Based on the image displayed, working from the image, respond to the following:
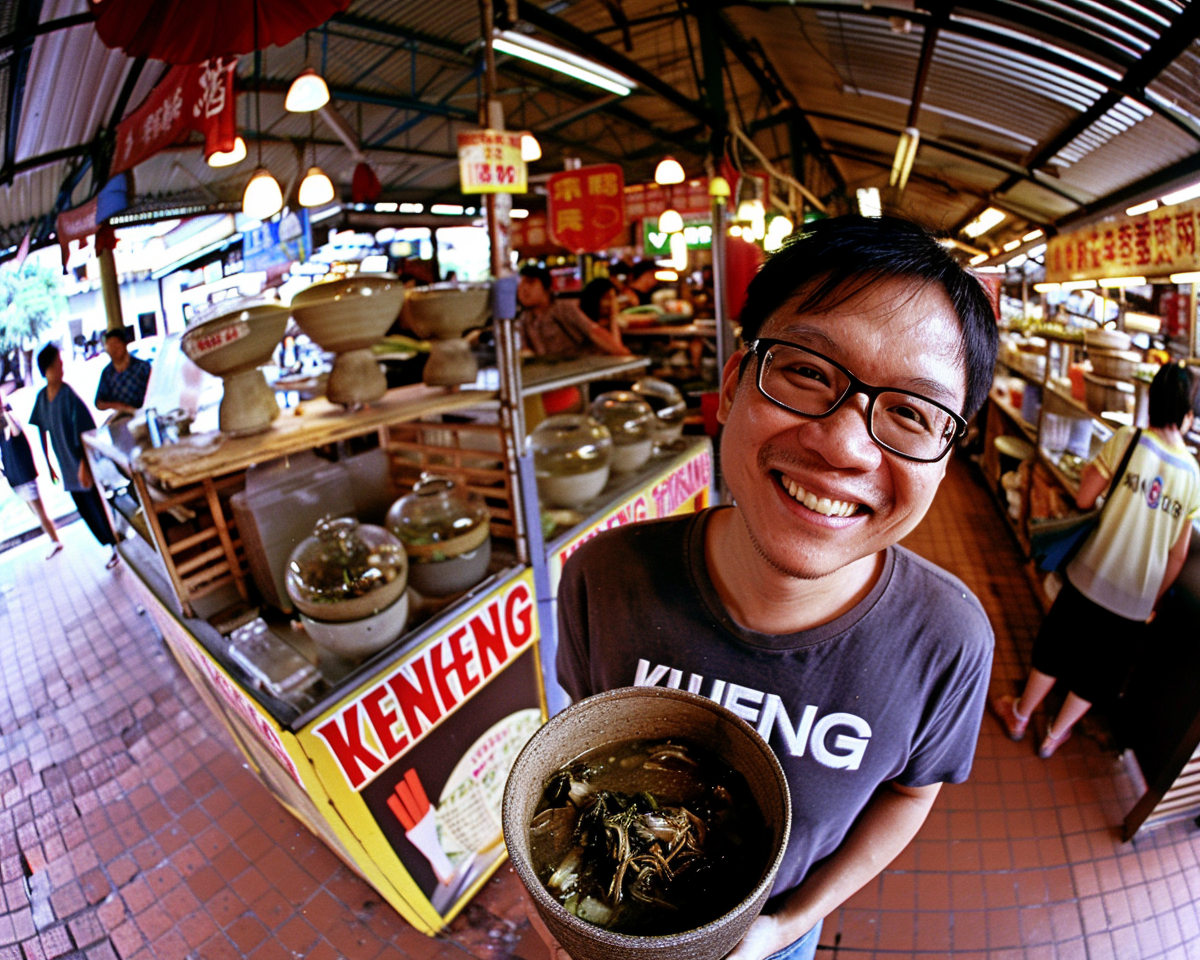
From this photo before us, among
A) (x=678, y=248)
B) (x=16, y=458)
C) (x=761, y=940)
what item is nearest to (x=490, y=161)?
(x=761, y=940)

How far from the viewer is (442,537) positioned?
9.15ft

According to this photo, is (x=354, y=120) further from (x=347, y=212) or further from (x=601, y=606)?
(x=601, y=606)

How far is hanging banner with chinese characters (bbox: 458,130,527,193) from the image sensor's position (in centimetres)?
280

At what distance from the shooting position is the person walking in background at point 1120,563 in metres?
3.21

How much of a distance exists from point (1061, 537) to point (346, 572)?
3956mm

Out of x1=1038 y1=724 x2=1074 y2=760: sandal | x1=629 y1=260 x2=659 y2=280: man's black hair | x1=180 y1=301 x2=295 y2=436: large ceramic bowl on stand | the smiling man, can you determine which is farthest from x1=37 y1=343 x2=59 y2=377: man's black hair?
x1=629 y1=260 x2=659 y2=280: man's black hair

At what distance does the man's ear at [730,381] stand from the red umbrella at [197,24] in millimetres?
1523

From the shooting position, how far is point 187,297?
7.55m

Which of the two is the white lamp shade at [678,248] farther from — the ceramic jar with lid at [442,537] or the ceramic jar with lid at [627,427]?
the ceramic jar with lid at [442,537]

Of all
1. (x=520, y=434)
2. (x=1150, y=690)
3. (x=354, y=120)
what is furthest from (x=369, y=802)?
(x=354, y=120)

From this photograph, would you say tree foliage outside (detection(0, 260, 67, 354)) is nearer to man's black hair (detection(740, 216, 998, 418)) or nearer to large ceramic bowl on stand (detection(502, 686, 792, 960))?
large ceramic bowl on stand (detection(502, 686, 792, 960))

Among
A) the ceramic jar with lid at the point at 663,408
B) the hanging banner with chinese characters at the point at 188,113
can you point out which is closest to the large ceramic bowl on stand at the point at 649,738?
the hanging banner with chinese characters at the point at 188,113

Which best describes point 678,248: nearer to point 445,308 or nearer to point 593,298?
point 593,298

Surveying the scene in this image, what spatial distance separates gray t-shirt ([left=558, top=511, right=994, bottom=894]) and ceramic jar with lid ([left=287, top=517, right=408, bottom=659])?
141 centimetres
